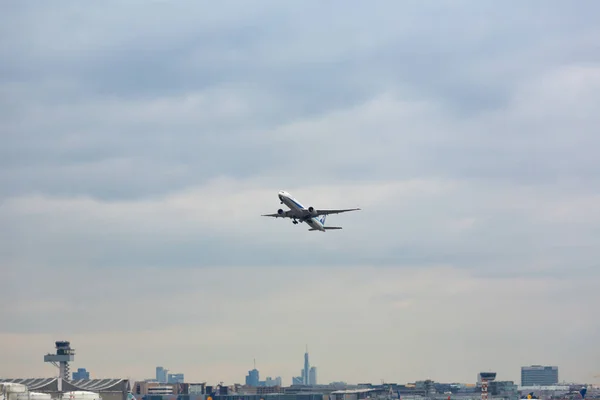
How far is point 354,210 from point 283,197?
51.5 ft

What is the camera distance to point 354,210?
200 metres

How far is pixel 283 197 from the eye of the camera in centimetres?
19962
